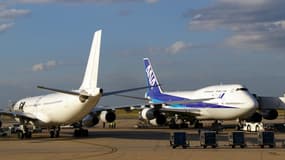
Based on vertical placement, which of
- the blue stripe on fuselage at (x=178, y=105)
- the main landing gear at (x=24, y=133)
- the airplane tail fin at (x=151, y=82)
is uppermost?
the airplane tail fin at (x=151, y=82)

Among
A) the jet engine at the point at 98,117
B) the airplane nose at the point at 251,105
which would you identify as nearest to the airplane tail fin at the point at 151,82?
the airplane nose at the point at 251,105

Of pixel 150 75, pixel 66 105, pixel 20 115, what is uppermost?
pixel 150 75

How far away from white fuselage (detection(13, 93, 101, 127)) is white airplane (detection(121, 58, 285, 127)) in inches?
330

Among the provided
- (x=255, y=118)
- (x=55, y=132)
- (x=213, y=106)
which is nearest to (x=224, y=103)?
(x=213, y=106)

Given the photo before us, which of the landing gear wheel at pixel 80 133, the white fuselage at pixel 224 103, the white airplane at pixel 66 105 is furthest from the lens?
the white fuselage at pixel 224 103

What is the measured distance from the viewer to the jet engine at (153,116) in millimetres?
52072

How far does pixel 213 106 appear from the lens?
51.4 metres

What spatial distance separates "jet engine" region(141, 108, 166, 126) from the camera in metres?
52.1

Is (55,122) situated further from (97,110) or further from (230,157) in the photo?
(230,157)

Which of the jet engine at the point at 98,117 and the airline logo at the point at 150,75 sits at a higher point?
the airline logo at the point at 150,75

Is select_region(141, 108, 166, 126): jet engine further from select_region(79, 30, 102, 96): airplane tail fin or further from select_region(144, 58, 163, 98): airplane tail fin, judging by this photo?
select_region(79, 30, 102, 96): airplane tail fin

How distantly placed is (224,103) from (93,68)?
16839 millimetres

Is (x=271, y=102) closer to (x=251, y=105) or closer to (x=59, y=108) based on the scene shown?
(x=251, y=105)

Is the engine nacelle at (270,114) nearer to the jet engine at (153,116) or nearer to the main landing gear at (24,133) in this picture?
the jet engine at (153,116)
